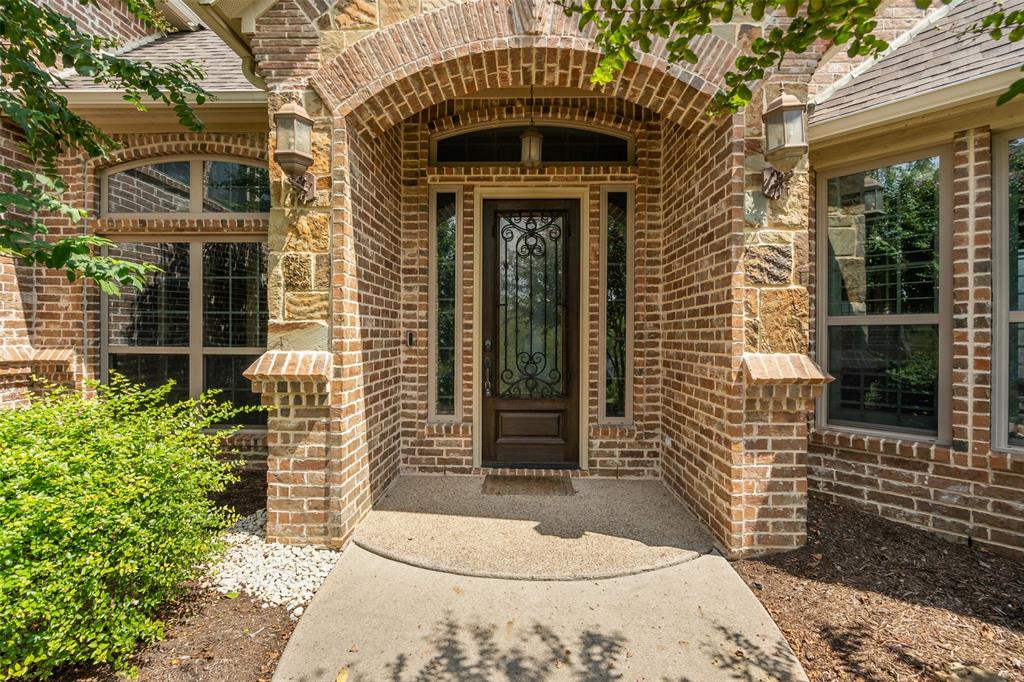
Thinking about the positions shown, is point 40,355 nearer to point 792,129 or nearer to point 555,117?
point 555,117

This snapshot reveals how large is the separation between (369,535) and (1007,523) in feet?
13.2

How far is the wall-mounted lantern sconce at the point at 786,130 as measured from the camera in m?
2.80

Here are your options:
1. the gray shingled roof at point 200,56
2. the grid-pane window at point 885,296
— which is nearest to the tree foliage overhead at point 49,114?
the gray shingled roof at point 200,56

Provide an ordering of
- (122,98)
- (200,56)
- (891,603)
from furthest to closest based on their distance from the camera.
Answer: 1. (200,56)
2. (122,98)
3. (891,603)

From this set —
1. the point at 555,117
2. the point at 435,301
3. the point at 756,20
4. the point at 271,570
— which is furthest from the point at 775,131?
the point at 271,570

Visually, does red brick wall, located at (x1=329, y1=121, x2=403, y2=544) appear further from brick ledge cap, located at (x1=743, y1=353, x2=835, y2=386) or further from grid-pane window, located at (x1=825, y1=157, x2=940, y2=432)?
grid-pane window, located at (x1=825, y1=157, x2=940, y2=432)

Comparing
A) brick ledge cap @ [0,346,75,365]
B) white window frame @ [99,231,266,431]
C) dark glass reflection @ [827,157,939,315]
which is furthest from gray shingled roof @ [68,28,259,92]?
dark glass reflection @ [827,157,939,315]

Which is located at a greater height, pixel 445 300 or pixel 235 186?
pixel 235 186

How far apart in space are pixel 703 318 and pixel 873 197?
5.48 ft

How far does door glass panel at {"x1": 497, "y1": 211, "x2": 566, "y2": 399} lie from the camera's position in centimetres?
443

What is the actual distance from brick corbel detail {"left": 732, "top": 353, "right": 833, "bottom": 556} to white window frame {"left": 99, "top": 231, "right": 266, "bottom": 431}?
4.07 meters

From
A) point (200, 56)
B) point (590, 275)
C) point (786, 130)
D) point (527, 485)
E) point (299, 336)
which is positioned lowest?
point (527, 485)

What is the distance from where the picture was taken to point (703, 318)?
135 inches

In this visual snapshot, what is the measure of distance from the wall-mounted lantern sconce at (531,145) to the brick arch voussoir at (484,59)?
897mm
